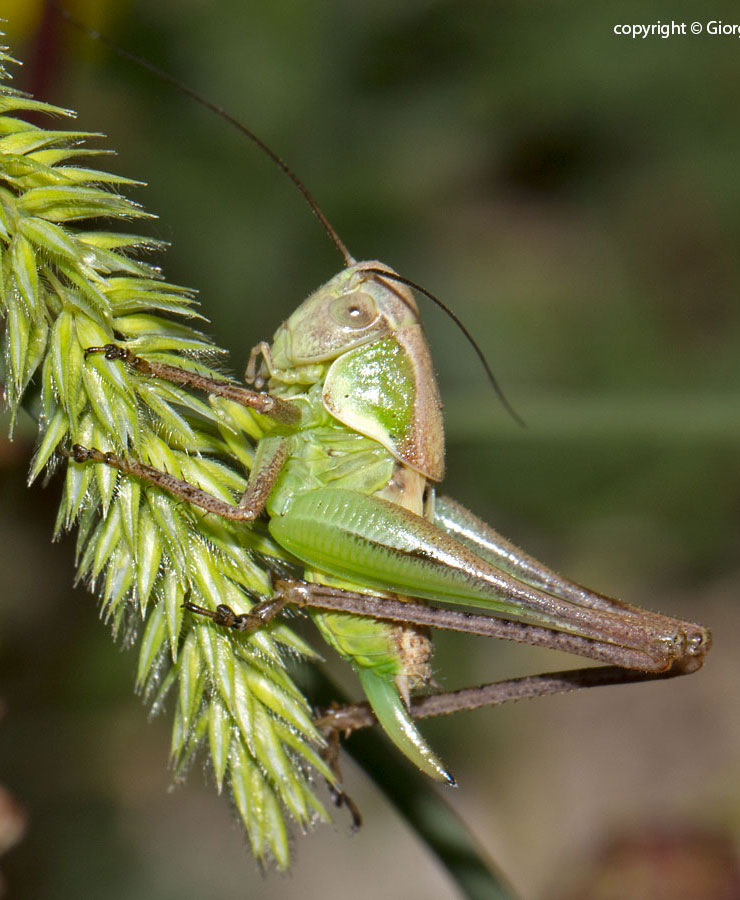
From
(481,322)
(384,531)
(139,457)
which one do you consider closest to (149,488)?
(139,457)

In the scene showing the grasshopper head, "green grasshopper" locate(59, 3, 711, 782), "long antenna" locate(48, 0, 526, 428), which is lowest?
"green grasshopper" locate(59, 3, 711, 782)

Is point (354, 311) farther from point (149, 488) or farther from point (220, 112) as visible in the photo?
point (149, 488)

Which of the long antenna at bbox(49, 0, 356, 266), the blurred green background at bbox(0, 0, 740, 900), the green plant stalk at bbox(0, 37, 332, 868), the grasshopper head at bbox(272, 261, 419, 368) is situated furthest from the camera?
the blurred green background at bbox(0, 0, 740, 900)

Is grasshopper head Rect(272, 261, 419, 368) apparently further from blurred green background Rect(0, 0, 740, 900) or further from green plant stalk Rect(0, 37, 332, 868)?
blurred green background Rect(0, 0, 740, 900)

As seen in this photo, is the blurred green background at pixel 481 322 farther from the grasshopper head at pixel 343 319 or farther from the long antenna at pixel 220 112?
the grasshopper head at pixel 343 319

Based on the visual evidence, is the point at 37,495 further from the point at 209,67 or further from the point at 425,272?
the point at 425,272

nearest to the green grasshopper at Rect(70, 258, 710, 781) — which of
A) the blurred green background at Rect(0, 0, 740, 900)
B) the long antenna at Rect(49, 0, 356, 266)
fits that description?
the long antenna at Rect(49, 0, 356, 266)

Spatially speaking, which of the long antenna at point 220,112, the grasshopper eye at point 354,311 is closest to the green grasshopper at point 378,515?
the grasshopper eye at point 354,311

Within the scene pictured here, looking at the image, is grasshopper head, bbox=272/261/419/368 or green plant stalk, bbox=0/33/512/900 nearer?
green plant stalk, bbox=0/33/512/900
